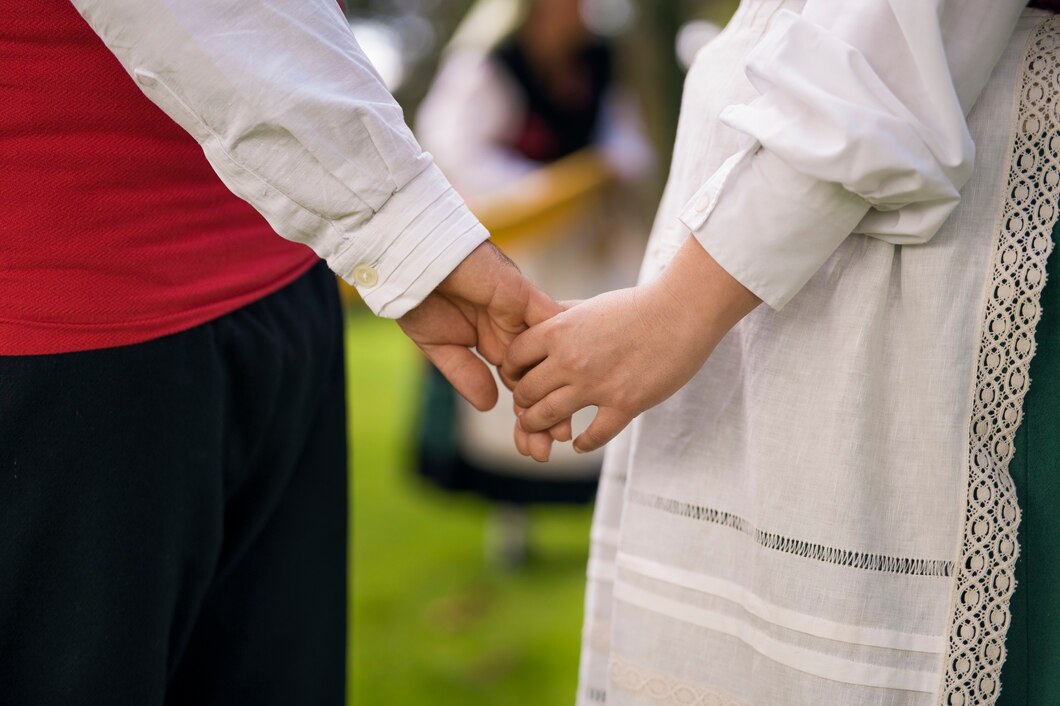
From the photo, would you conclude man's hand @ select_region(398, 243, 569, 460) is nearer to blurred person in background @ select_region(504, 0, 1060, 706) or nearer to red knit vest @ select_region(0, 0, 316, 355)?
blurred person in background @ select_region(504, 0, 1060, 706)

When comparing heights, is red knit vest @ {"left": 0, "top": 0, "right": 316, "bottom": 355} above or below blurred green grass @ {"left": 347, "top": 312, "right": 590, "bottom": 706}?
above

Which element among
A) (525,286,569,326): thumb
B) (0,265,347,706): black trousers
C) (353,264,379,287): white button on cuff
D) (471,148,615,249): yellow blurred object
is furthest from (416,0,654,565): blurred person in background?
(353,264,379,287): white button on cuff

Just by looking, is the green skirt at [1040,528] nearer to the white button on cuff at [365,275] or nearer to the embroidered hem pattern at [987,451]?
the embroidered hem pattern at [987,451]

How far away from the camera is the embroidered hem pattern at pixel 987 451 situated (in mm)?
820

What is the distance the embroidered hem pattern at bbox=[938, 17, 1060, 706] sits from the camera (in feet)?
2.69

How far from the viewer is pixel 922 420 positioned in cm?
83

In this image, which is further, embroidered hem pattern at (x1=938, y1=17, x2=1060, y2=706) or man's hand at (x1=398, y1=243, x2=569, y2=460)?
man's hand at (x1=398, y1=243, x2=569, y2=460)

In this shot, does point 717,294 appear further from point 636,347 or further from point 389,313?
point 389,313

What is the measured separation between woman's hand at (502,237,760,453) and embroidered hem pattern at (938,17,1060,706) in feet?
0.70

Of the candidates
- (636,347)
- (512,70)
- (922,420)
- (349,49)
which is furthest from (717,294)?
(512,70)

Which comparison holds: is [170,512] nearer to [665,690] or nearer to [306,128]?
[306,128]

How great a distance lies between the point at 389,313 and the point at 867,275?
444 mm

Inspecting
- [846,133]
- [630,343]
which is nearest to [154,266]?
[630,343]

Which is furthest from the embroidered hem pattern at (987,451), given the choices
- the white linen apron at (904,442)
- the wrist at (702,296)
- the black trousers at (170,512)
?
the black trousers at (170,512)
